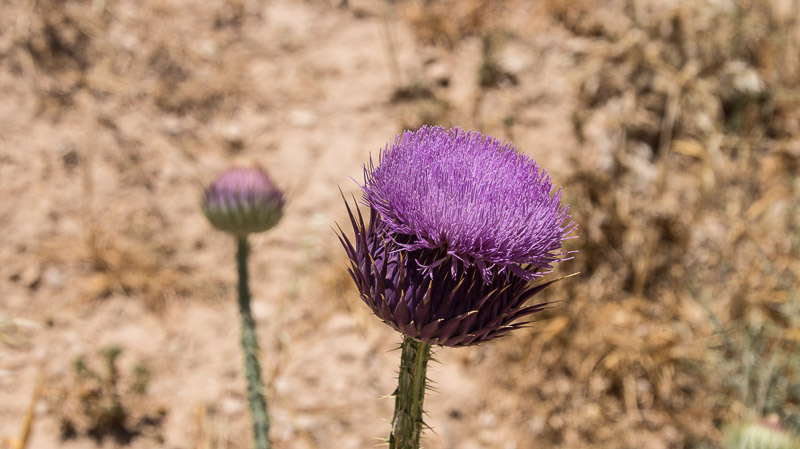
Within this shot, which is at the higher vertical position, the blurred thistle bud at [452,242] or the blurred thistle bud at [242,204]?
the blurred thistle bud at [242,204]

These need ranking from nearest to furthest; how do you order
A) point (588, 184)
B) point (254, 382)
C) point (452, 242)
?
point (452, 242) < point (254, 382) < point (588, 184)

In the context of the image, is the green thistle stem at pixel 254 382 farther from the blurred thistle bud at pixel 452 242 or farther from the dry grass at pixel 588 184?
the dry grass at pixel 588 184

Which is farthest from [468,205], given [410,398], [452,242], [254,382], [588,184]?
[588,184]

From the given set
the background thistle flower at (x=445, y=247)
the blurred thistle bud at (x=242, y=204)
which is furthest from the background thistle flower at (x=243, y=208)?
the background thistle flower at (x=445, y=247)

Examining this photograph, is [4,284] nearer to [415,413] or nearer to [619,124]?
[415,413]

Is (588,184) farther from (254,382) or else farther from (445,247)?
(445,247)

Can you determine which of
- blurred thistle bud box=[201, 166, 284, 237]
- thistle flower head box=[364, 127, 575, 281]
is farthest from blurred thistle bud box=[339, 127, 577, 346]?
blurred thistle bud box=[201, 166, 284, 237]
